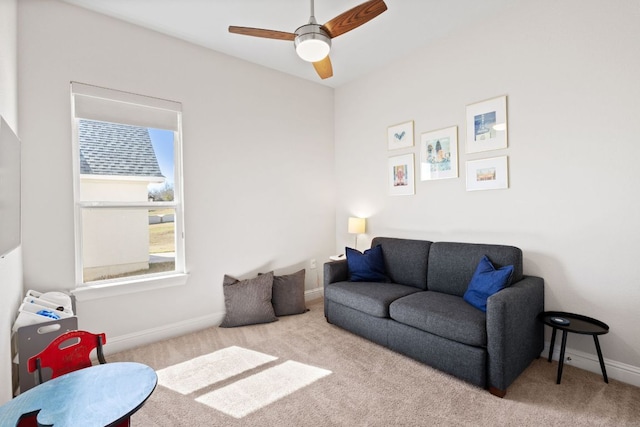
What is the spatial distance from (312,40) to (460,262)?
2258mm

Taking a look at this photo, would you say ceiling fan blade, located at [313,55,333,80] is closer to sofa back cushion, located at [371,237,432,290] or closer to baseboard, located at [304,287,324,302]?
sofa back cushion, located at [371,237,432,290]

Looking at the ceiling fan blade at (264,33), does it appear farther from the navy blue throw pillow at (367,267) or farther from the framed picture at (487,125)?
the navy blue throw pillow at (367,267)

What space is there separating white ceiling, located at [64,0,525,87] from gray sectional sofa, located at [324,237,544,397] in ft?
7.00

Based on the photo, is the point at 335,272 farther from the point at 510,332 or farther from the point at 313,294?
the point at 510,332

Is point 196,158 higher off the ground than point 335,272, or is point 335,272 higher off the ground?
point 196,158

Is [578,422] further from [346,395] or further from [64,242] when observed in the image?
[64,242]

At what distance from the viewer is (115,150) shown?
283 cm

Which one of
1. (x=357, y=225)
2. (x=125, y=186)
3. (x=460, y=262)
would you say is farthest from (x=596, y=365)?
(x=125, y=186)

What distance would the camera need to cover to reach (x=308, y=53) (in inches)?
84.7

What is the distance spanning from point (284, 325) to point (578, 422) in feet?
8.02

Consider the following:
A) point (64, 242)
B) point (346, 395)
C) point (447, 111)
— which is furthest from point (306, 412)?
point (447, 111)

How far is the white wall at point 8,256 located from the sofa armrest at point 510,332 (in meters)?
2.78

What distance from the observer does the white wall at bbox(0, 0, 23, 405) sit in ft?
5.27

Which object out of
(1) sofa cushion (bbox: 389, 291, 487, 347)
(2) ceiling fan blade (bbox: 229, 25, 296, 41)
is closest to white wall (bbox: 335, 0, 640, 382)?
(1) sofa cushion (bbox: 389, 291, 487, 347)
